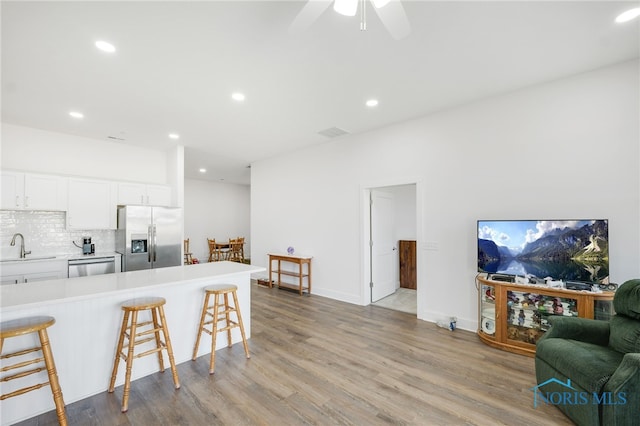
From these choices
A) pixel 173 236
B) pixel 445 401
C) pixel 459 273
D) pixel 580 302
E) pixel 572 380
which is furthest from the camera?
pixel 173 236

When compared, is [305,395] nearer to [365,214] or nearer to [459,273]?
[459,273]

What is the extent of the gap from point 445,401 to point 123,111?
16.0ft

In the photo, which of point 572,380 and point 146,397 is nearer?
point 572,380

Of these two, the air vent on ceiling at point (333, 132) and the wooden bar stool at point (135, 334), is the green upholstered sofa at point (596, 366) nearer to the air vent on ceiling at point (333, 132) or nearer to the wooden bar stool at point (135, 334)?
the wooden bar stool at point (135, 334)

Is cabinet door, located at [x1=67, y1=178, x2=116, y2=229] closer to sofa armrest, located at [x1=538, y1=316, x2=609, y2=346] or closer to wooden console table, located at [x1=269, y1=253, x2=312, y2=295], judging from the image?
wooden console table, located at [x1=269, y1=253, x2=312, y2=295]

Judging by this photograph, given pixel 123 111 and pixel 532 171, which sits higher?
pixel 123 111

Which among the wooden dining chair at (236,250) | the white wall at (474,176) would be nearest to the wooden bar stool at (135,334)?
the white wall at (474,176)

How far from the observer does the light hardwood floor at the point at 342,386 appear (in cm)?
198

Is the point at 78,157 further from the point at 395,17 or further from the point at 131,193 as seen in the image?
the point at 395,17

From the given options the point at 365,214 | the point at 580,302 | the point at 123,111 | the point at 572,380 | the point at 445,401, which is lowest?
the point at 445,401

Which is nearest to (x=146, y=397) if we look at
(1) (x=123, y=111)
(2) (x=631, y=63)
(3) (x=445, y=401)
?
(3) (x=445, y=401)

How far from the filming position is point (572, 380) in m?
1.87

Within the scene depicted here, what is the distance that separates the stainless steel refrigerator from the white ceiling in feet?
5.03

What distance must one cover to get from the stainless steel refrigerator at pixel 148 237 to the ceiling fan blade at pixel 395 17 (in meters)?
4.64
